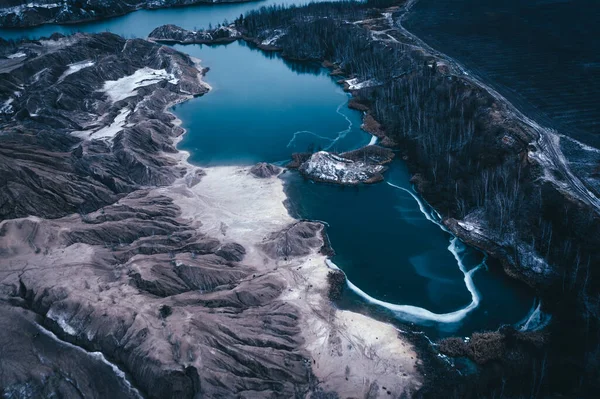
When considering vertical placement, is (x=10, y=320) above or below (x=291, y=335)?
above

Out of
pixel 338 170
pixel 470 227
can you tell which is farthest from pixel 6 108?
pixel 470 227

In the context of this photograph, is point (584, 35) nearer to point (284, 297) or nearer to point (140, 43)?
point (284, 297)

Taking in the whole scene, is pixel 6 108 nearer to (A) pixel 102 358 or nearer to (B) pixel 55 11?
(A) pixel 102 358

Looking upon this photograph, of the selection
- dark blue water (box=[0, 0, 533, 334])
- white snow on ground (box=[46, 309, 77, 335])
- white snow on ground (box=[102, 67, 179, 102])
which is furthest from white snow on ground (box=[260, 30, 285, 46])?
white snow on ground (box=[46, 309, 77, 335])

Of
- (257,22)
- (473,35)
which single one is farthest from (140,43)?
(473,35)

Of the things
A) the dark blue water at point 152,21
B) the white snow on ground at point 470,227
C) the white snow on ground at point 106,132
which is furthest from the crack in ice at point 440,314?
the dark blue water at point 152,21

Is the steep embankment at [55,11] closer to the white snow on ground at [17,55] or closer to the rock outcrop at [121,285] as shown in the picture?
the white snow on ground at [17,55]
